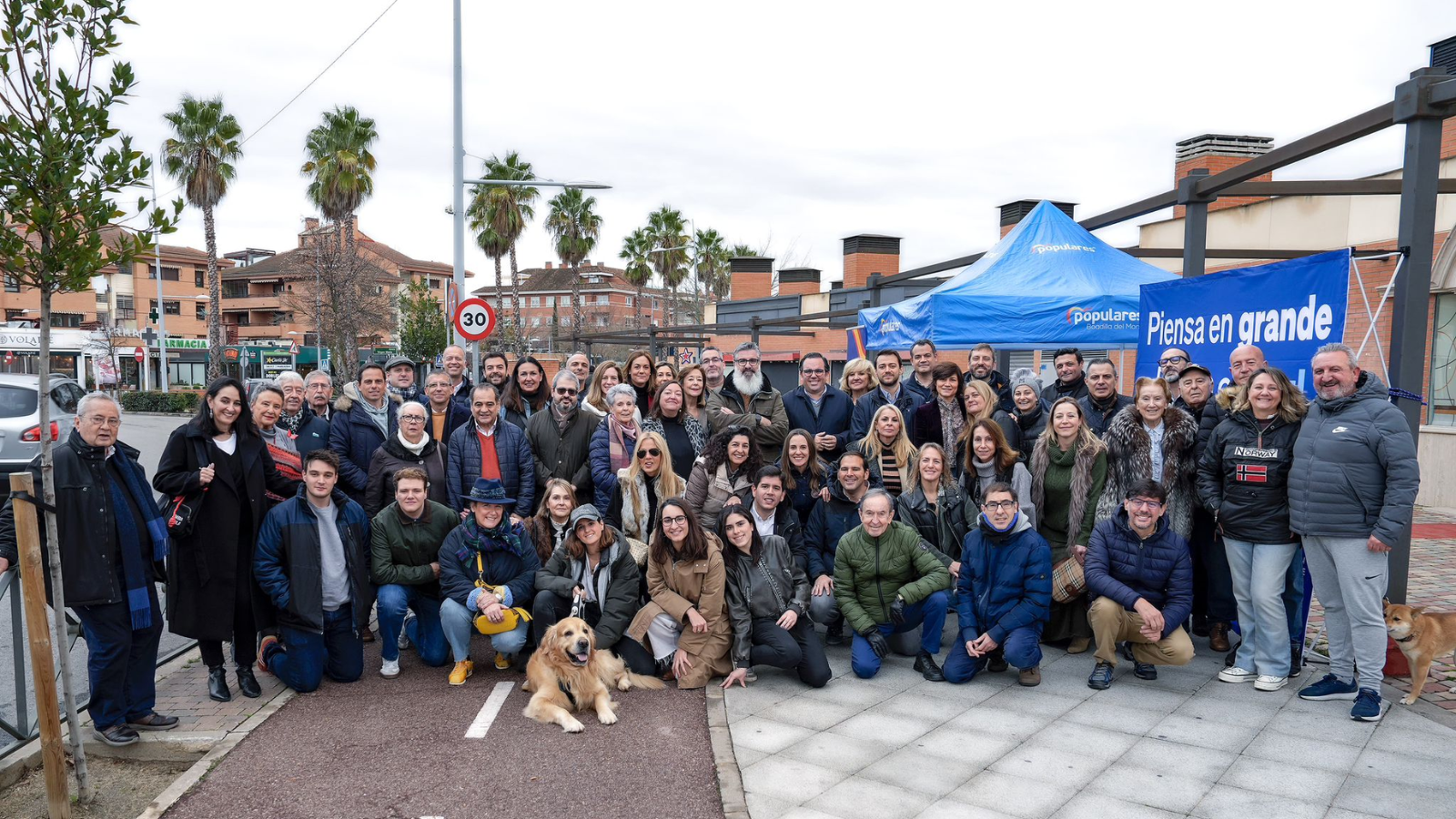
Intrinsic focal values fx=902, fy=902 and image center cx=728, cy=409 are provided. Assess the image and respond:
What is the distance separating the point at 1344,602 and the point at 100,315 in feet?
220

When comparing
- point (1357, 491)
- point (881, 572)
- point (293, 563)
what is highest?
point (1357, 491)

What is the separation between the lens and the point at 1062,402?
613 cm

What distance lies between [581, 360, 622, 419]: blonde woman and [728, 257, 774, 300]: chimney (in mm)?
30079

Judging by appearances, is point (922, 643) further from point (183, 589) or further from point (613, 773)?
point (183, 589)

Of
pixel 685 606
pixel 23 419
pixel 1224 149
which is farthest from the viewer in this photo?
pixel 1224 149

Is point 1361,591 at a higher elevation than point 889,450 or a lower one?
lower

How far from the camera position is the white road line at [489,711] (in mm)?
4957

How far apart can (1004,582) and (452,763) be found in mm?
3372

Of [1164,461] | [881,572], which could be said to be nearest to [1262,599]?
[1164,461]

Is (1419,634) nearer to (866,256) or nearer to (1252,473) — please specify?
(1252,473)

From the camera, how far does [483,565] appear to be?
6.01 m

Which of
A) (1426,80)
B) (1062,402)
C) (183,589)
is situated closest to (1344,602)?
(1062,402)

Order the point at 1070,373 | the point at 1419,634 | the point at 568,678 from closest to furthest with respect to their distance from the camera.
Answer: the point at 1419,634
the point at 568,678
the point at 1070,373

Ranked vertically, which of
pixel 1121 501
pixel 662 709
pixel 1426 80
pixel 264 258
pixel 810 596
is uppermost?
pixel 264 258
